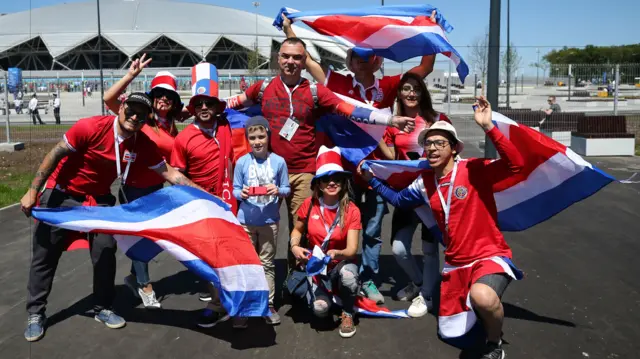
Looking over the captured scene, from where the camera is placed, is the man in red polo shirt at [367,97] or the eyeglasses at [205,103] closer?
the eyeglasses at [205,103]

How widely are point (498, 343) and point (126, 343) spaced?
2787 millimetres

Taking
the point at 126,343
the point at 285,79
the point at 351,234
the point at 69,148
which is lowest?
the point at 126,343

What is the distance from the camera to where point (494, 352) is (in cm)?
408

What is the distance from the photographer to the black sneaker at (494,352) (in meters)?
4.07

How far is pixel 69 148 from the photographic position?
4633 millimetres

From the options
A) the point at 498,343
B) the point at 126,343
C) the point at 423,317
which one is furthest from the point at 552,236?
the point at 126,343

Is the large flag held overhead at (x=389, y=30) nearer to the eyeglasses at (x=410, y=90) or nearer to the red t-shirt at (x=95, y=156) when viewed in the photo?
the eyeglasses at (x=410, y=90)

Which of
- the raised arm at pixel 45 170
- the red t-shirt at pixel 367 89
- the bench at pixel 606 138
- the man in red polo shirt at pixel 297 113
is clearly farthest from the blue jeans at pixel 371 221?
the bench at pixel 606 138

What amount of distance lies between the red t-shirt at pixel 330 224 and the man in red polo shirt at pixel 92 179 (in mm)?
1063

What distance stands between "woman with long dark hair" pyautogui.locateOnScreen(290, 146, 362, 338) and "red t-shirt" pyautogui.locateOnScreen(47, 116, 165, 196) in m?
1.34

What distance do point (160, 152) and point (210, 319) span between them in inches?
59.9

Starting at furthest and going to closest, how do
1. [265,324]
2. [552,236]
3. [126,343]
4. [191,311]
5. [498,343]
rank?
1. [552,236]
2. [191,311]
3. [265,324]
4. [126,343]
5. [498,343]

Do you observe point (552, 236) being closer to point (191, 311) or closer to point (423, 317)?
point (423, 317)

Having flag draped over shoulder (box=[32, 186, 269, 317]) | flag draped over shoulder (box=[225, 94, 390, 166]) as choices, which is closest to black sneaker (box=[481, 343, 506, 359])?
flag draped over shoulder (box=[32, 186, 269, 317])
